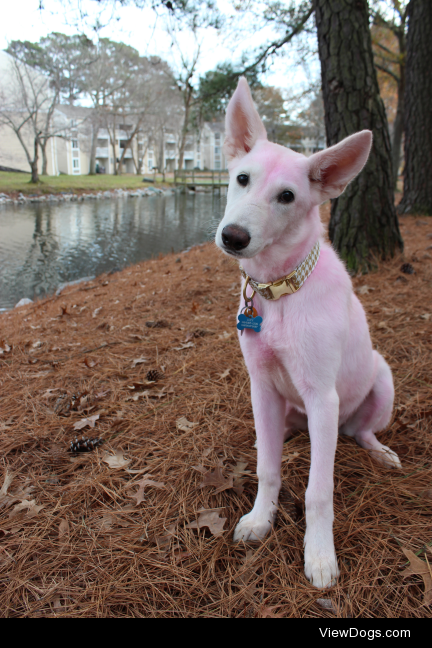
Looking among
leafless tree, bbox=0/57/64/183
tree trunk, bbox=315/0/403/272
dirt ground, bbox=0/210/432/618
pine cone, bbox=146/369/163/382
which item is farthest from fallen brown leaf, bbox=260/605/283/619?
leafless tree, bbox=0/57/64/183

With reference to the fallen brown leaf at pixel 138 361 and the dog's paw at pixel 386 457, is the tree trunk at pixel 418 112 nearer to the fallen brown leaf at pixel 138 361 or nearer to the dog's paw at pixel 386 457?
the fallen brown leaf at pixel 138 361

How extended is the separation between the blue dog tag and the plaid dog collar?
12 centimetres

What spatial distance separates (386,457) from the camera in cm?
229

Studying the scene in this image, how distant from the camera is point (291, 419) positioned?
251 centimetres

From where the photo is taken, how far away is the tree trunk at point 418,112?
7.00 metres

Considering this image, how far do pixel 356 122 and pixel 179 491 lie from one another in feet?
15.4

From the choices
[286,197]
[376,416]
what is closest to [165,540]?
[376,416]

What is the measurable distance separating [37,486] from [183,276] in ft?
16.8

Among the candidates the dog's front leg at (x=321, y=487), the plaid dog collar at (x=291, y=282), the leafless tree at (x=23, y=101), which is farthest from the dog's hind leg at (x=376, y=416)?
the leafless tree at (x=23, y=101)

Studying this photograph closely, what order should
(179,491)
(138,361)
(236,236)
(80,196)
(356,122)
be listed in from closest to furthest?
(236,236), (179,491), (138,361), (356,122), (80,196)

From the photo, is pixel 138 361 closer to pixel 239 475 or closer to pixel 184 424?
pixel 184 424

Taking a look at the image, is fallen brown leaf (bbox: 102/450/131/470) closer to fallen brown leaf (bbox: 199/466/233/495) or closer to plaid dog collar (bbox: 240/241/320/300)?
fallen brown leaf (bbox: 199/466/233/495)

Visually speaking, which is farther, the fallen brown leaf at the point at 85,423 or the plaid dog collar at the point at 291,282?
the fallen brown leaf at the point at 85,423

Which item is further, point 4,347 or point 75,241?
point 75,241
